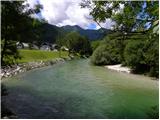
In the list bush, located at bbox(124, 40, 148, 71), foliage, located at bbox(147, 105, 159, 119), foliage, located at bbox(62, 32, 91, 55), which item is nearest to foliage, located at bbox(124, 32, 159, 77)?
bush, located at bbox(124, 40, 148, 71)

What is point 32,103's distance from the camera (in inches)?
891

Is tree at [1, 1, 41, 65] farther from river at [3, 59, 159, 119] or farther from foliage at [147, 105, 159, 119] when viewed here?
foliage at [147, 105, 159, 119]

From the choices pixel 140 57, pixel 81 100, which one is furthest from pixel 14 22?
pixel 140 57

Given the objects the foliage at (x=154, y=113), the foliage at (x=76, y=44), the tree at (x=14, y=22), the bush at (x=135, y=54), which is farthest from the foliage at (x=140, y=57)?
the foliage at (x=76, y=44)

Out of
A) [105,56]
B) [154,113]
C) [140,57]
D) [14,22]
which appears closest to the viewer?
[14,22]

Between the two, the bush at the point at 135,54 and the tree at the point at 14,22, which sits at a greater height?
the tree at the point at 14,22

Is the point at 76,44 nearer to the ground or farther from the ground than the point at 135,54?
nearer to the ground

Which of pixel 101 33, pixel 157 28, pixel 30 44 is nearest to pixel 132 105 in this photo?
pixel 30 44

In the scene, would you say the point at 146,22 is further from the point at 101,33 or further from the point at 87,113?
the point at 87,113

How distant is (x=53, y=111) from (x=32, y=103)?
2876 millimetres

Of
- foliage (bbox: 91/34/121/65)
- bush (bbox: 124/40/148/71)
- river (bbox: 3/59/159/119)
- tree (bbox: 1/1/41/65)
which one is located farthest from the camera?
foliage (bbox: 91/34/121/65)

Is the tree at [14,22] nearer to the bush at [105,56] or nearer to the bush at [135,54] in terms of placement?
the bush at [135,54]

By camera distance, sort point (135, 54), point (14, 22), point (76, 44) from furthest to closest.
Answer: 1. point (76, 44)
2. point (135, 54)
3. point (14, 22)

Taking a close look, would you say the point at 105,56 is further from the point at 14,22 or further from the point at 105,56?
the point at 14,22
